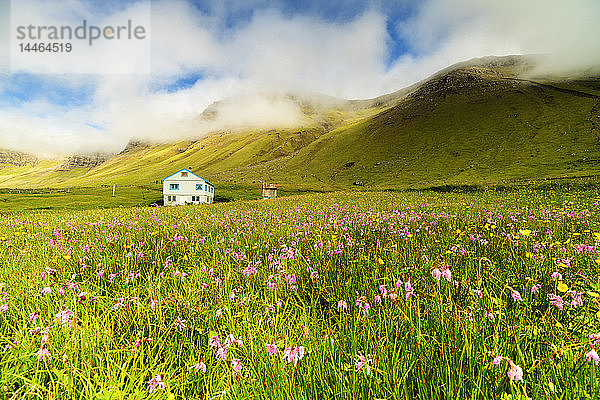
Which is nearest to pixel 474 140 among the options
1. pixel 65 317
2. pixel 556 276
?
pixel 556 276

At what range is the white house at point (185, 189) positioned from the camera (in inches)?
3012

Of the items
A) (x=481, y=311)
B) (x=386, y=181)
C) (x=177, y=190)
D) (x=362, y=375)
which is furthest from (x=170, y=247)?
(x=386, y=181)

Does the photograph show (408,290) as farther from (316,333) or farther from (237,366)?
(237,366)

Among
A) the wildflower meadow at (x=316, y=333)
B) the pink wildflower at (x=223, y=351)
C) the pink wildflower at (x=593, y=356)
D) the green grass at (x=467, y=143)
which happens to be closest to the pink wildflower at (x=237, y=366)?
the wildflower meadow at (x=316, y=333)

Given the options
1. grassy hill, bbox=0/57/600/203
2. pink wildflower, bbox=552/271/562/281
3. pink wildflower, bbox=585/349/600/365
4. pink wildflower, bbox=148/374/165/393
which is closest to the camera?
pink wildflower, bbox=585/349/600/365

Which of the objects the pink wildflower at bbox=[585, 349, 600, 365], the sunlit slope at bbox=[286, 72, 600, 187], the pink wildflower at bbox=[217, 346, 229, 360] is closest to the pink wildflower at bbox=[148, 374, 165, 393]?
the pink wildflower at bbox=[217, 346, 229, 360]

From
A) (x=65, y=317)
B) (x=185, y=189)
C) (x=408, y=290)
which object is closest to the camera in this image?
(x=65, y=317)

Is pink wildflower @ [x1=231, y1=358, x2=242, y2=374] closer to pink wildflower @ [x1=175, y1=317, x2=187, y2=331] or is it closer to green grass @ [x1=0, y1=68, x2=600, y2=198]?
pink wildflower @ [x1=175, y1=317, x2=187, y2=331]

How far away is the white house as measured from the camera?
7650 cm

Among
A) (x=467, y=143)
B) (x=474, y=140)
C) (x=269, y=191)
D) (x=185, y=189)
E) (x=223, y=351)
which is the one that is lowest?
(x=223, y=351)

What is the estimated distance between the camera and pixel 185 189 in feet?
251

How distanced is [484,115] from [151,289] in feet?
613

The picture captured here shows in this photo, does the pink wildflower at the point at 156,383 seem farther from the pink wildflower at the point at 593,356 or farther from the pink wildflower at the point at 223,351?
the pink wildflower at the point at 593,356

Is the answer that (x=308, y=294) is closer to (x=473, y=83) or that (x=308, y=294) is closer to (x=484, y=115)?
(x=484, y=115)
